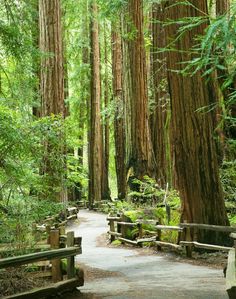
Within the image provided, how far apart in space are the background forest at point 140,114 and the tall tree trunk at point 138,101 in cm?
4

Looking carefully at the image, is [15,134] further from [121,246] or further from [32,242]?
[121,246]

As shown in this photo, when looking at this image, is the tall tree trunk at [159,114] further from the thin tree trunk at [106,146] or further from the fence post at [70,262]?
the thin tree trunk at [106,146]

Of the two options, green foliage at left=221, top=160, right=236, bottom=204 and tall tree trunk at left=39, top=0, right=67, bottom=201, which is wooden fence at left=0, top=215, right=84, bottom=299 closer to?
tall tree trunk at left=39, top=0, right=67, bottom=201

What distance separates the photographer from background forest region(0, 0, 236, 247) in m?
7.09

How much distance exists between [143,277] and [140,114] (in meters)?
9.45

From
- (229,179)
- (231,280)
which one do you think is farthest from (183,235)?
(231,280)

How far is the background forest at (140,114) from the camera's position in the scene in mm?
7094

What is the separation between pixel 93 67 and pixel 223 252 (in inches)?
793

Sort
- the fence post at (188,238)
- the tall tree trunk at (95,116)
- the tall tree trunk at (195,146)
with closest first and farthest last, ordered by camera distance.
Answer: the tall tree trunk at (195,146) < the fence post at (188,238) < the tall tree trunk at (95,116)

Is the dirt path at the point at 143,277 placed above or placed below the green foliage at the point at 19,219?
below

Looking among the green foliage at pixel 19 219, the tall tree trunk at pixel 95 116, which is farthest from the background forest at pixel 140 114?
the tall tree trunk at pixel 95 116

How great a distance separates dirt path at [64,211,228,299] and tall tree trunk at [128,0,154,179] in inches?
172

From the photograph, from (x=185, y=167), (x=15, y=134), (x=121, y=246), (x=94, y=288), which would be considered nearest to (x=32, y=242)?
(x=94, y=288)

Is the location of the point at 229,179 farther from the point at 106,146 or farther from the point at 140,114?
the point at 106,146
